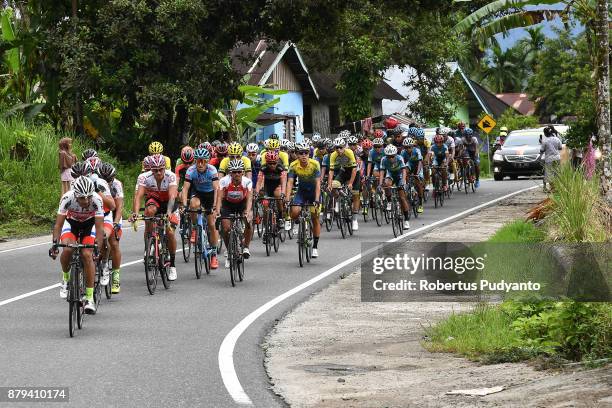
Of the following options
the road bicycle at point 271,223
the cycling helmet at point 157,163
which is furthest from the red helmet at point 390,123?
the cycling helmet at point 157,163

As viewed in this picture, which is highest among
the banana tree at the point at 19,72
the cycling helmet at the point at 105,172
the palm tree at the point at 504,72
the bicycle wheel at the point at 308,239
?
the palm tree at the point at 504,72

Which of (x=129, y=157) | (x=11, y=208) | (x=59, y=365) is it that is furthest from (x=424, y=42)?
(x=59, y=365)

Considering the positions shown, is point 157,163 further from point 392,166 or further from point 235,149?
point 392,166

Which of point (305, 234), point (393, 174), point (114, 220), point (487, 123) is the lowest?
point (305, 234)

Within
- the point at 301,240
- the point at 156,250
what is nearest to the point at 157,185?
the point at 156,250

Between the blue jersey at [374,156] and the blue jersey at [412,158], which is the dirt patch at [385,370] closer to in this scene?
the blue jersey at [374,156]

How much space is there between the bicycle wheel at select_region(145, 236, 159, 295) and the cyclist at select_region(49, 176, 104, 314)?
2.43 m

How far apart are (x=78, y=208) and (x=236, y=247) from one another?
3.99 meters

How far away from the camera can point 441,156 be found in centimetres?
3322

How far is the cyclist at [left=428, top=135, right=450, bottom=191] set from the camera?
3312 cm

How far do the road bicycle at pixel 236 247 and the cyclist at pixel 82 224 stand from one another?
3563 mm

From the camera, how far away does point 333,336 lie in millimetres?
12586

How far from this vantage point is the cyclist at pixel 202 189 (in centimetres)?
1839

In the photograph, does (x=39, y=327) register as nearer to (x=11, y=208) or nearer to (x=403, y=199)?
(x=403, y=199)
